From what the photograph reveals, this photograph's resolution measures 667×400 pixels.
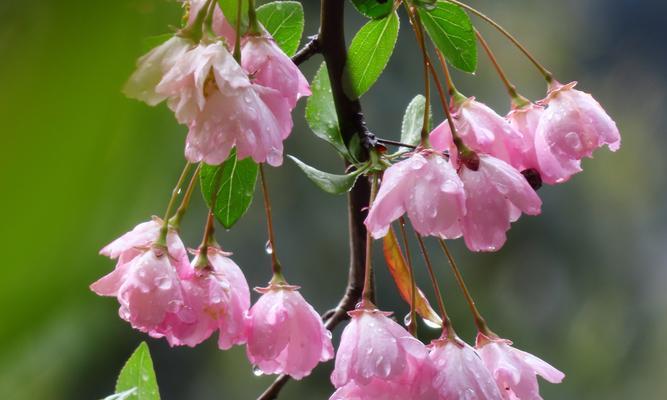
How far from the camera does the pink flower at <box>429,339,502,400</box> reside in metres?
0.44

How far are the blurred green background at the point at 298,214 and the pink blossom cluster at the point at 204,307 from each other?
4cm

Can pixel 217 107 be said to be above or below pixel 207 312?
above

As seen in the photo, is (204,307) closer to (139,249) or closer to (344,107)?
(139,249)

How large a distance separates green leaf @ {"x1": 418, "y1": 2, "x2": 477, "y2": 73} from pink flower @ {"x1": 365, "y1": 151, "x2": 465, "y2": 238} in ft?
0.45

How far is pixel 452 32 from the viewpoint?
1.82 ft

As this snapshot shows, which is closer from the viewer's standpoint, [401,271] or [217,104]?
[217,104]

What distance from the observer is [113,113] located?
0.08 metres

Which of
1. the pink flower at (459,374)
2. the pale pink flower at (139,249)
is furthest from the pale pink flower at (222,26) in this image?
the pink flower at (459,374)

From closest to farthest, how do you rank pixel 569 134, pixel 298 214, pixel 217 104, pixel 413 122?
pixel 217 104 → pixel 569 134 → pixel 413 122 → pixel 298 214

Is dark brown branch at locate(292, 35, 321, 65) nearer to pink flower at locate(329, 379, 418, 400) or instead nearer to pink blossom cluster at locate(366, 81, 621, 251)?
pink blossom cluster at locate(366, 81, 621, 251)

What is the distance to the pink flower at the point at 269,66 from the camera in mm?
461

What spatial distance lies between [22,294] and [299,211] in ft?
6.08

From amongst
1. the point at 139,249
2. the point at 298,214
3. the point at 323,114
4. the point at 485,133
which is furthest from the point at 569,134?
the point at 298,214

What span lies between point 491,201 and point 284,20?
22 cm
